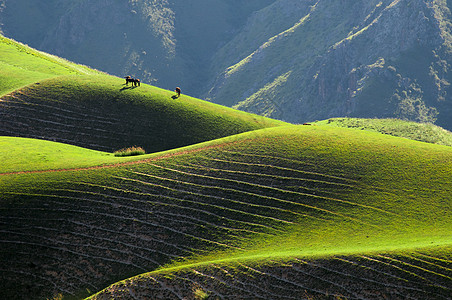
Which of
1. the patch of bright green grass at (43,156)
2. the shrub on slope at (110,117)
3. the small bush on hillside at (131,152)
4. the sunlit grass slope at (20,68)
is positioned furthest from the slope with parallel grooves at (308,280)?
the sunlit grass slope at (20,68)

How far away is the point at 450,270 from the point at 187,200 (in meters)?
19.6

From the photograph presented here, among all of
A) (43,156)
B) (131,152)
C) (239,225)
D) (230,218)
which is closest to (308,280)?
(239,225)

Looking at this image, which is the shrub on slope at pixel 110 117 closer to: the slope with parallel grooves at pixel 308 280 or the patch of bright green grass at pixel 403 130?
the patch of bright green grass at pixel 403 130

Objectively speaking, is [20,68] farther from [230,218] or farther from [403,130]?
[403,130]

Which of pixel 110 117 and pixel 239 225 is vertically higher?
pixel 110 117

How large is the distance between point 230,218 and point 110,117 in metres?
27.0

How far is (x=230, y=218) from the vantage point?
36000 millimetres

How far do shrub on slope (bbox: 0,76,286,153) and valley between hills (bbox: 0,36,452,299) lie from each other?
2.35 feet

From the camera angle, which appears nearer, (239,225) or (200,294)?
(200,294)

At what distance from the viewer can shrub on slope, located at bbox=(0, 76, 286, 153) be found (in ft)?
174

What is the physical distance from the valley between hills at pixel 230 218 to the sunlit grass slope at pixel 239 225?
3.7 inches

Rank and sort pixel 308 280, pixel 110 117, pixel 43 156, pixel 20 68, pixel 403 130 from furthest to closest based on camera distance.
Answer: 1. pixel 20 68
2. pixel 403 130
3. pixel 110 117
4. pixel 43 156
5. pixel 308 280

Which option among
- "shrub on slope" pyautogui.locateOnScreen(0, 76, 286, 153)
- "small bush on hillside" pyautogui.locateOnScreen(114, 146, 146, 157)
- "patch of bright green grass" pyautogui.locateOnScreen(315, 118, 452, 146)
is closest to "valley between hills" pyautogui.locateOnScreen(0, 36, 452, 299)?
"shrub on slope" pyautogui.locateOnScreen(0, 76, 286, 153)

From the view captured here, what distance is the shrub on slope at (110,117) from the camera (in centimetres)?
5300
